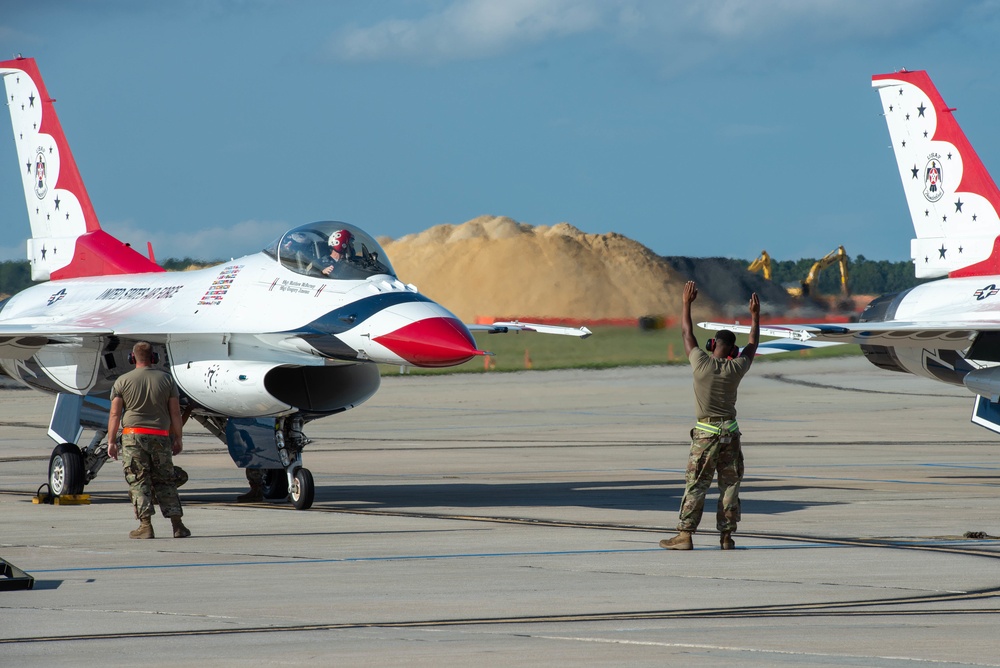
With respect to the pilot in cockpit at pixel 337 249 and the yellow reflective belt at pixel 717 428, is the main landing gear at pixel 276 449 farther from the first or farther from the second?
the yellow reflective belt at pixel 717 428

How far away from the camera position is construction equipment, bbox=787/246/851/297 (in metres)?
26.9

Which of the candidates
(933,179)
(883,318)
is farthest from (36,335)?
(933,179)

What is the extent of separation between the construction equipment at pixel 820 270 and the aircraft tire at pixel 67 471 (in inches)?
586

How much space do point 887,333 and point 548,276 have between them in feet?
88.5

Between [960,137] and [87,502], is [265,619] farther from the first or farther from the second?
[960,137]

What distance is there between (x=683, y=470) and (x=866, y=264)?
11412 mm

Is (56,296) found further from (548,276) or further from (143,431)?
(548,276)

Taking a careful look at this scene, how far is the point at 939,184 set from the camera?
20734mm

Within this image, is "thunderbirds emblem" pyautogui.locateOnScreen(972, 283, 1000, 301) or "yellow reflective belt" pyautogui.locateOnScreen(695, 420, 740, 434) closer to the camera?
"yellow reflective belt" pyautogui.locateOnScreen(695, 420, 740, 434)

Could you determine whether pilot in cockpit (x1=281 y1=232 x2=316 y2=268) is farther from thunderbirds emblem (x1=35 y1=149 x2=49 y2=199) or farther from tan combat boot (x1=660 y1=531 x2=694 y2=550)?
thunderbirds emblem (x1=35 y1=149 x2=49 y2=199)

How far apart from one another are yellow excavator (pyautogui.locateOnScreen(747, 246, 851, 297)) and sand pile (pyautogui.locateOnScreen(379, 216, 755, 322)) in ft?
5.00

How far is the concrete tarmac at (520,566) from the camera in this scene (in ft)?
24.7

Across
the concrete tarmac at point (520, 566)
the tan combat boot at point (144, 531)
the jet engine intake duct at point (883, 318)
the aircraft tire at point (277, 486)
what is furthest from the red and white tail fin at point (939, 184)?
the tan combat boot at point (144, 531)

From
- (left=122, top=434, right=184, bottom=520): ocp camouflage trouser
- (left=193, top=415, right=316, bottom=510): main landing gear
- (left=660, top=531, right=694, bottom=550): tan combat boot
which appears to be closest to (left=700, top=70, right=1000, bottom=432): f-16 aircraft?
(left=193, top=415, right=316, bottom=510): main landing gear
